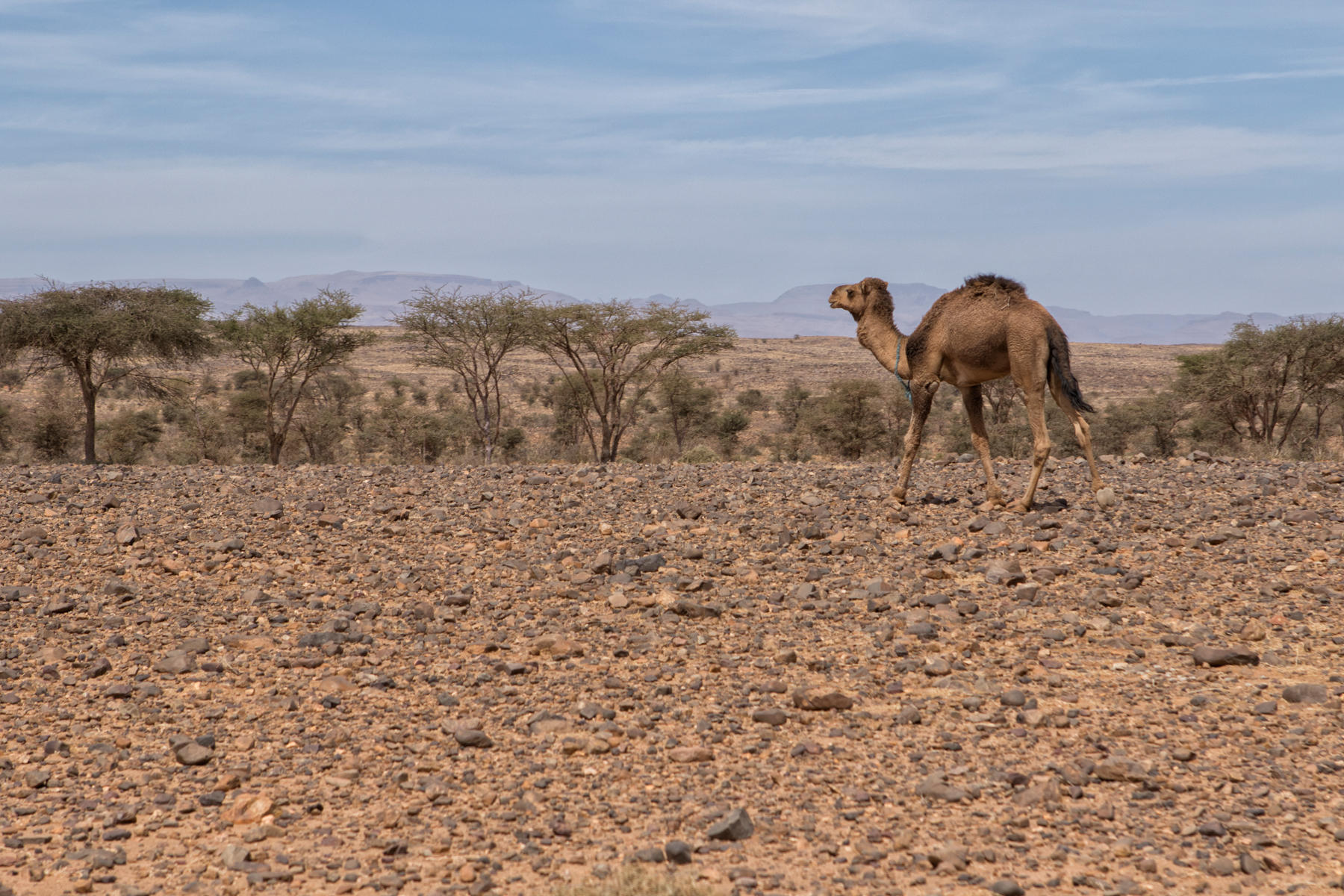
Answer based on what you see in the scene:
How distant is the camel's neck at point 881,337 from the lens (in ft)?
36.2

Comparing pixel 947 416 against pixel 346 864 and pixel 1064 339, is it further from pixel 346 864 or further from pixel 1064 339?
pixel 346 864

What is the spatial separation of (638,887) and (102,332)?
30.8 m

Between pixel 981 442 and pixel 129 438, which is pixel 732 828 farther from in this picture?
pixel 129 438

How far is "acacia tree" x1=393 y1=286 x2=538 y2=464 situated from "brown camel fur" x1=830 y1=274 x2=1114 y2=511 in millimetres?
27164

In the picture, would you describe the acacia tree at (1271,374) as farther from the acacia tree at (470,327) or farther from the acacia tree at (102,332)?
the acacia tree at (102,332)

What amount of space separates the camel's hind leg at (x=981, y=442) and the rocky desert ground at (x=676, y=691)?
0.37m

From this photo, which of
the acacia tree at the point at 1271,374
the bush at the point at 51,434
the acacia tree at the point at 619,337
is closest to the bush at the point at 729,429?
the acacia tree at the point at 619,337

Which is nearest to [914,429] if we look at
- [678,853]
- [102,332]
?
[678,853]

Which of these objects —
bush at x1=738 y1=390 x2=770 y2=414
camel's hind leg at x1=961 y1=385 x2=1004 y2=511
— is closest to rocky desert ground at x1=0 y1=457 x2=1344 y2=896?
camel's hind leg at x1=961 y1=385 x2=1004 y2=511

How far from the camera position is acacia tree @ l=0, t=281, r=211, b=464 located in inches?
1179

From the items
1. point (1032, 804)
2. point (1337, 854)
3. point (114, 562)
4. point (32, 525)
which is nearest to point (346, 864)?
point (1032, 804)

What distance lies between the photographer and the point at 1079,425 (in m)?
9.97

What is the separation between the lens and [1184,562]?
8.49 m

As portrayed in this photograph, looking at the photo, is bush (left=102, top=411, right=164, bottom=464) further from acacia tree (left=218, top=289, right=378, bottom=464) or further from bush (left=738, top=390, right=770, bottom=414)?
bush (left=738, top=390, right=770, bottom=414)
